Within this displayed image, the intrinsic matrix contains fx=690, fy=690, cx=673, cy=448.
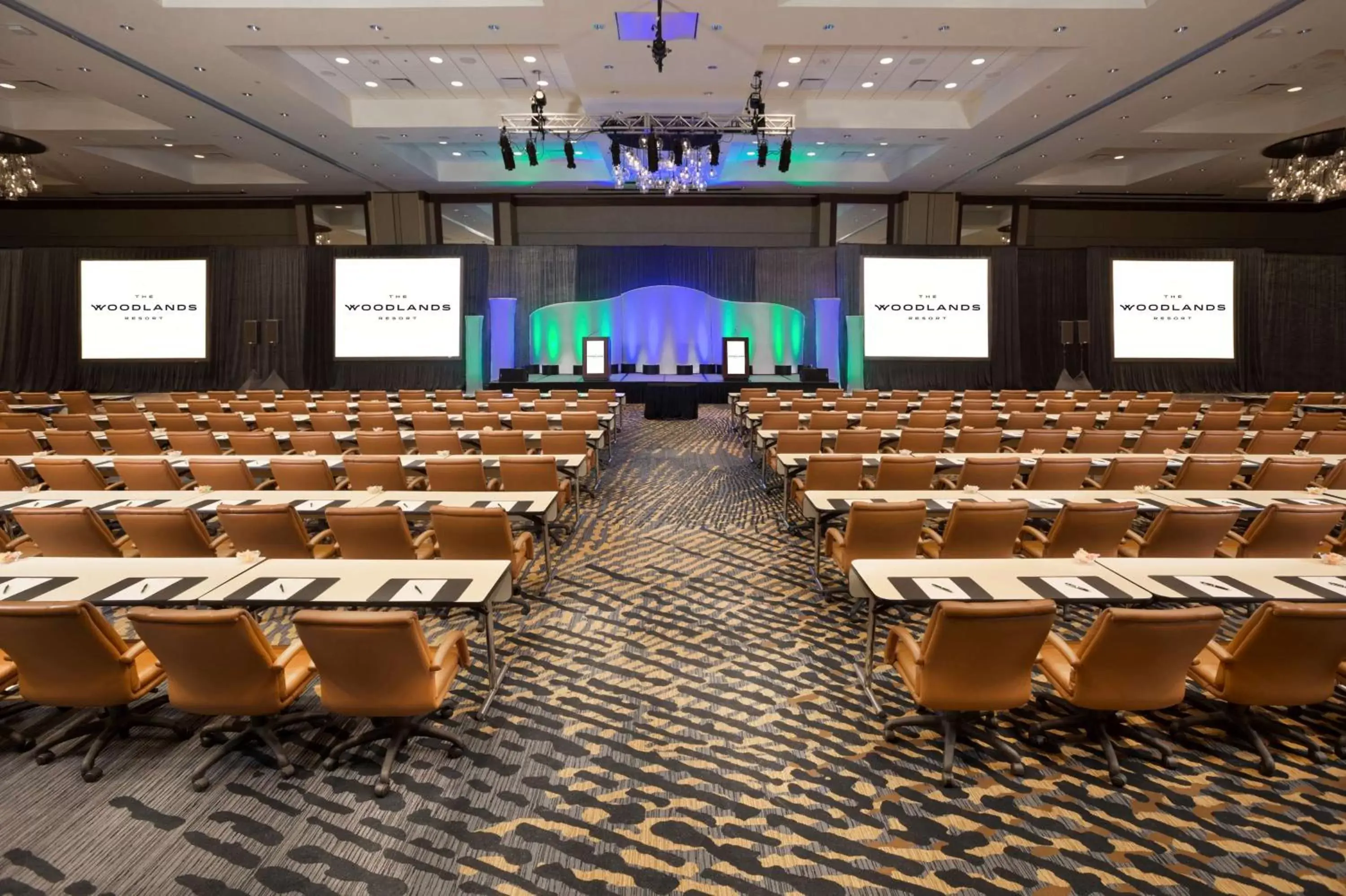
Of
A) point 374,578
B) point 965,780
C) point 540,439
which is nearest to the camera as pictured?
point 965,780

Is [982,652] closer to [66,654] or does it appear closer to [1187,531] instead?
[1187,531]

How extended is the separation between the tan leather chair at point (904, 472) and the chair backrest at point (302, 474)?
4.56 meters

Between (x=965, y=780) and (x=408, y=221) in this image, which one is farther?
(x=408, y=221)

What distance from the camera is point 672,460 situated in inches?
396

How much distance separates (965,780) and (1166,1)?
9.51m

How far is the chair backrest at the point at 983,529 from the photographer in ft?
14.3

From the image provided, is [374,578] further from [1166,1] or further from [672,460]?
[1166,1]

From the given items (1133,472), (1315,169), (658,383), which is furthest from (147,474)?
(1315,169)

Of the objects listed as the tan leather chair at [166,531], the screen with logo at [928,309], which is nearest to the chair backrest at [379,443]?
the tan leather chair at [166,531]

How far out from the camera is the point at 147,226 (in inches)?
790

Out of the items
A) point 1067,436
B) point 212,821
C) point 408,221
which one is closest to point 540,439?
point 212,821

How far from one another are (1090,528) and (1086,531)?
0.09 ft

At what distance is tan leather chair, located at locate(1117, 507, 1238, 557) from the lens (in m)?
4.29

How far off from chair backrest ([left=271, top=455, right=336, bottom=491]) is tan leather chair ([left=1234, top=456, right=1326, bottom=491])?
7632 millimetres
